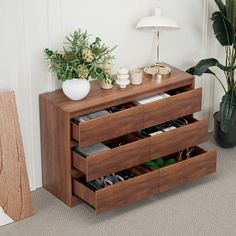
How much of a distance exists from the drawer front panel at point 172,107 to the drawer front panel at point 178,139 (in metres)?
0.09

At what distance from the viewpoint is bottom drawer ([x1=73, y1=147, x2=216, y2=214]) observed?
152 inches

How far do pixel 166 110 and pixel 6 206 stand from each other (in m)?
1.07

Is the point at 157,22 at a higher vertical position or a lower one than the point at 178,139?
higher

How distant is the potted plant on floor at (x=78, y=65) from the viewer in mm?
3805

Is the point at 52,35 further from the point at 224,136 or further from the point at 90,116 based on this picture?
the point at 224,136

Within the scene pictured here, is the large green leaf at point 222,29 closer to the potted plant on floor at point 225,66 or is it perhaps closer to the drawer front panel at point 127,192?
the potted plant on floor at point 225,66

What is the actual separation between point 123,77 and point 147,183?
61cm

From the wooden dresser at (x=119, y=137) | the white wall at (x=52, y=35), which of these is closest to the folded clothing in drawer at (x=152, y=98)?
the wooden dresser at (x=119, y=137)

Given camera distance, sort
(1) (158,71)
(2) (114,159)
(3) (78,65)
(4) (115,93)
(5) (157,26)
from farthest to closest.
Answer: (1) (158,71) < (5) (157,26) < (4) (115,93) < (2) (114,159) < (3) (78,65)

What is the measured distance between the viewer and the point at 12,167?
3.85m

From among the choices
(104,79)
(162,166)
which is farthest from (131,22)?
(162,166)

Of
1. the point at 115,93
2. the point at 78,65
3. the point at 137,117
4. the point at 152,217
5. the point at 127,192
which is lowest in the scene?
the point at 152,217

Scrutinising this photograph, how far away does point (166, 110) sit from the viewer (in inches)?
163

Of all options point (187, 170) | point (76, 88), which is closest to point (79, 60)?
point (76, 88)
